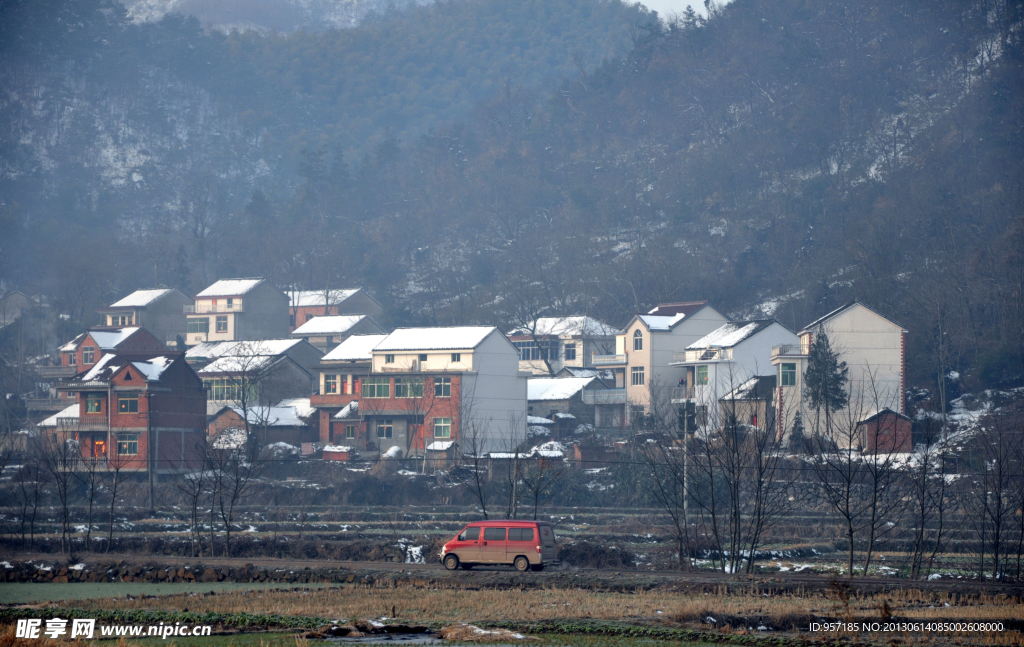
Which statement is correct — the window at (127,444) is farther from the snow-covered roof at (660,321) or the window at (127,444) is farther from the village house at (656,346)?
the snow-covered roof at (660,321)

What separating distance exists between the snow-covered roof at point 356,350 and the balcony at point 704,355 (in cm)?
2140

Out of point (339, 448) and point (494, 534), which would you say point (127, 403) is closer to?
point (339, 448)

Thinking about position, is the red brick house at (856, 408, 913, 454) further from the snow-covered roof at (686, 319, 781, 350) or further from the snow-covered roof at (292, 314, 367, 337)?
the snow-covered roof at (292, 314, 367, 337)

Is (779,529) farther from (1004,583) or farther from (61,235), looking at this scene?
(61,235)

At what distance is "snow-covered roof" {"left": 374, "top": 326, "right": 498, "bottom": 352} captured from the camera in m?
71.2

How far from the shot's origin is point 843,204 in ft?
359

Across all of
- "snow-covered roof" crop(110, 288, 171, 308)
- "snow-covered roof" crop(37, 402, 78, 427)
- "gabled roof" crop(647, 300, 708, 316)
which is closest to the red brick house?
"gabled roof" crop(647, 300, 708, 316)

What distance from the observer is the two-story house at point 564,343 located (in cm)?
9100

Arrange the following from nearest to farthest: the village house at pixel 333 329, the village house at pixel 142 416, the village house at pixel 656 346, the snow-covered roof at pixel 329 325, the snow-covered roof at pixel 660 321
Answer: the village house at pixel 142 416, the village house at pixel 656 346, the snow-covered roof at pixel 660 321, the village house at pixel 333 329, the snow-covered roof at pixel 329 325

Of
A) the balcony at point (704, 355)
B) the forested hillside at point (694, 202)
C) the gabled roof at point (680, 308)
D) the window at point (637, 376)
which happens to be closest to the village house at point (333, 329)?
the forested hillside at point (694, 202)

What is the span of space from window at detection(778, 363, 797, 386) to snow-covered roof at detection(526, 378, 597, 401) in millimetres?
16060

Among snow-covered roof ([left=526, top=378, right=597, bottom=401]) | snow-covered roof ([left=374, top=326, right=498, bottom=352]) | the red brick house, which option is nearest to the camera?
the red brick house

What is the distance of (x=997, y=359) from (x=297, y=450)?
46.0 metres

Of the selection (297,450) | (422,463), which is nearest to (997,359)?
(422,463)
